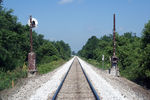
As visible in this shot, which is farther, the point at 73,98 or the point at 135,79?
the point at 135,79

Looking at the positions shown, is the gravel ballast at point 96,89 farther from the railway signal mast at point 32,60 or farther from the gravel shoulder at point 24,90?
the railway signal mast at point 32,60

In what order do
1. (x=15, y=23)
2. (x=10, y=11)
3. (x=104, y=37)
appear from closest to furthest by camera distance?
1. (x=10, y=11)
2. (x=15, y=23)
3. (x=104, y=37)

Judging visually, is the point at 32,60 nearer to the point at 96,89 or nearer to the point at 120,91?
the point at 96,89

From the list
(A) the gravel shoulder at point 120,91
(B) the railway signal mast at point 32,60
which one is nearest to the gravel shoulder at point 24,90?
(A) the gravel shoulder at point 120,91

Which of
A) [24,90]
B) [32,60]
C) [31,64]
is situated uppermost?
[32,60]

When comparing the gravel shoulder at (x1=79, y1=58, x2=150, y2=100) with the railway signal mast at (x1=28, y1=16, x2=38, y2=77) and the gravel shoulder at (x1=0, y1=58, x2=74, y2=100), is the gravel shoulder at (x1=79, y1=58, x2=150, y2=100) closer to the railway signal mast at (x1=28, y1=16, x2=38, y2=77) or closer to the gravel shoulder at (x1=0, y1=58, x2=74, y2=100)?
the gravel shoulder at (x1=0, y1=58, x2=74, y2=100)

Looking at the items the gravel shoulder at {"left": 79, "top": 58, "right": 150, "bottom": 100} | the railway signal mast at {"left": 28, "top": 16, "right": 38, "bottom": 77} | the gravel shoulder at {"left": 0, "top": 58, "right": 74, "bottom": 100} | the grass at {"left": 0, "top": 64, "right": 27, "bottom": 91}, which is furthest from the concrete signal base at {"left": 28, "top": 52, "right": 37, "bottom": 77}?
the gravel shoulder at {"left": 79, "top": 58, "right": 150, "bottom": 100}

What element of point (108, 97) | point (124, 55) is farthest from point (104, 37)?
point (108, 97)

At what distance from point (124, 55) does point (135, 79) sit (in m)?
13.8

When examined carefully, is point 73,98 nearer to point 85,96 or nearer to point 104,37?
point 85,96

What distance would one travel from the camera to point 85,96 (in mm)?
8664

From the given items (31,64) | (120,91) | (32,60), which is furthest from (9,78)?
(120,91)

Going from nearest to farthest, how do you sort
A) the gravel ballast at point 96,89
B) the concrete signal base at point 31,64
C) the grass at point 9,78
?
1. the gravel ballast at point 96,89
2. the grass at point 9,78
3. the concrete signal base at point 31,64

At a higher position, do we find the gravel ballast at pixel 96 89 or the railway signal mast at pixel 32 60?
the railway signal mast at pixel 32 60
